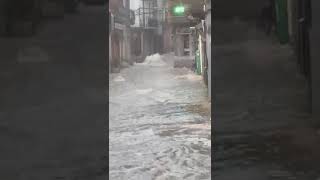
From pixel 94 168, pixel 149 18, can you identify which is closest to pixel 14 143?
pixel 94 168

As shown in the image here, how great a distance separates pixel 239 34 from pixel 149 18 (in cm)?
1902

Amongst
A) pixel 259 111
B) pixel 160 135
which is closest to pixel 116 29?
pixel 160 135

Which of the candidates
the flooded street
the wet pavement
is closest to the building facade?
the flooded street

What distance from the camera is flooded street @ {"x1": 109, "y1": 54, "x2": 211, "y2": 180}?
3.28m

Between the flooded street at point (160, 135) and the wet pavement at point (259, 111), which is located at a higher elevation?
the wet pavement at point (259, 111)

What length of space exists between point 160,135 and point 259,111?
130 inches

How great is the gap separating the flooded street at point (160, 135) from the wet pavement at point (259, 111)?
30.3 inches

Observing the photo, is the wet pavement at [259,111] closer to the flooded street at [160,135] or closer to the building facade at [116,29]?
the building facade at [116,29]

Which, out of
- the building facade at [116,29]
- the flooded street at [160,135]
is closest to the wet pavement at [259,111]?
the building facade at [116,29]

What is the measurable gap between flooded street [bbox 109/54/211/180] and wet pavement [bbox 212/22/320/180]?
771 mm

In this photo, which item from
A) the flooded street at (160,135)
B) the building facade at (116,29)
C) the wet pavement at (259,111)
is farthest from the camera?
the flooded street at (160,135)

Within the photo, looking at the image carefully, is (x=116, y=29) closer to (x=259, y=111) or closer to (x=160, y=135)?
(x=160, y=135)

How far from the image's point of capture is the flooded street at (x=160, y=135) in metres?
3.28

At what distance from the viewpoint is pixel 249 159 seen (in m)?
1.60
